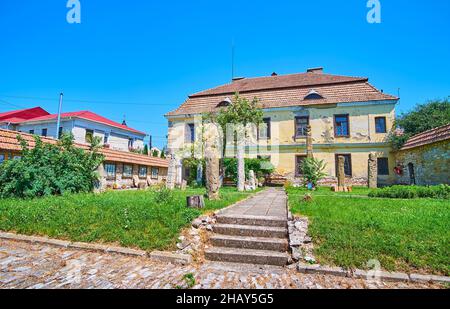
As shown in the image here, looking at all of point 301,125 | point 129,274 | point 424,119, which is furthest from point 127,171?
point 424,119

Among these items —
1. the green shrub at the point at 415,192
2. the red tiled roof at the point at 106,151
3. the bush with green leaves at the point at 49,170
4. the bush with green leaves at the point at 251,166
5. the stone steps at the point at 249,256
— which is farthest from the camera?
the bush with green leaves at the point at 251,166

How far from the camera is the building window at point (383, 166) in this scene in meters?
19.4

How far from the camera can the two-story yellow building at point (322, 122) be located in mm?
19781

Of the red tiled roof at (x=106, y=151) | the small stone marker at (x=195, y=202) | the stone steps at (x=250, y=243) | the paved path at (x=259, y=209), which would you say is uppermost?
the red tiled roof at (x=106, y=151)

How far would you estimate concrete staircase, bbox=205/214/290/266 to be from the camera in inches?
171

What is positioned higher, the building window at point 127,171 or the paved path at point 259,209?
the building window at point 127,171

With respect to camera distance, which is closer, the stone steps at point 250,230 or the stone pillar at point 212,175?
the stone steps at point 250,230

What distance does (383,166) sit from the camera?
19562mm

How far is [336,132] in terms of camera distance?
20953 millimetres

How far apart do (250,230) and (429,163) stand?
15.0m

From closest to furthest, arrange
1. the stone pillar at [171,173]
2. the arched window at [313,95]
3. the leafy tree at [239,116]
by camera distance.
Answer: the stone pillar at [171,173] → the leafy tree at [239,116] → the arched window at [313,95]

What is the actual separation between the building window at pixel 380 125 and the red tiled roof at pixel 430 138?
232 cm

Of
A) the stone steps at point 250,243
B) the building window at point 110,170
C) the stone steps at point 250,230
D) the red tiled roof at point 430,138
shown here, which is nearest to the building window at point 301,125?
the red tiled roof at point 430,138

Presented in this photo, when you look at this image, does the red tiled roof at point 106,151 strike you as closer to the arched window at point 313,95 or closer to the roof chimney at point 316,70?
the arched window at point 313,95
